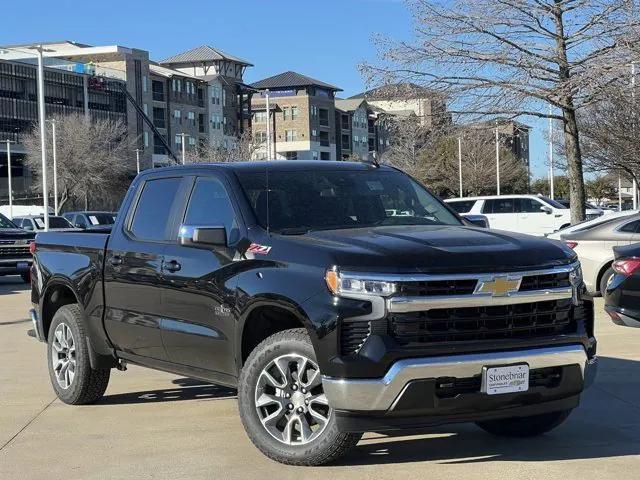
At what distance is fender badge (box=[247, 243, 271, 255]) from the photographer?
6.21 m

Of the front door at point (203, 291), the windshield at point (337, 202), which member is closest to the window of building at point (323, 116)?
the windshield at point (337, 202)

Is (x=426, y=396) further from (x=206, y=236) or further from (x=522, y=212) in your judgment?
(x=522, y=212)

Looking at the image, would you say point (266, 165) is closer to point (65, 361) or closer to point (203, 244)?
point (203, 244)

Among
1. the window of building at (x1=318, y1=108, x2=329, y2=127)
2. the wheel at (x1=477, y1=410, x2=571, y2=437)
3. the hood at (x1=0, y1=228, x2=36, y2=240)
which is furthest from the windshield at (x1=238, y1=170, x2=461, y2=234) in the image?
the window of building at (x1=318, y1=108, x2=329, y2=127)

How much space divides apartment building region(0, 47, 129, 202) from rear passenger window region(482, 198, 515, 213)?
5932 cm

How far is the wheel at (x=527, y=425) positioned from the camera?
677 centimetres

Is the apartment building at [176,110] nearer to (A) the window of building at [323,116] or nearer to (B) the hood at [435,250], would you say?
(A) the window of building at [323,116]

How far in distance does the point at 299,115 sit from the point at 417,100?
100973 millimetres

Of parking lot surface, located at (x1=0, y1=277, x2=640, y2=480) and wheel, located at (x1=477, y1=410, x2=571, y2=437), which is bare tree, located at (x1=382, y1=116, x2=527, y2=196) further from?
wheel, located at (x1=477, y1=410, x2=571, y2=437)

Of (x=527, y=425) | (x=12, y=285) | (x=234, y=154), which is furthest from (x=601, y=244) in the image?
(x=234, y=154)

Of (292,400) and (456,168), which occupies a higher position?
(456,168)

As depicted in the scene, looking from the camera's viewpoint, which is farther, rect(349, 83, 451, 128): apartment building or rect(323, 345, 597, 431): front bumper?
rect(349, 83, 451, 128): apartment building

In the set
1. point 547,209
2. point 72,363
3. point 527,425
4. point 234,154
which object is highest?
point 234,154

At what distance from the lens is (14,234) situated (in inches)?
896
